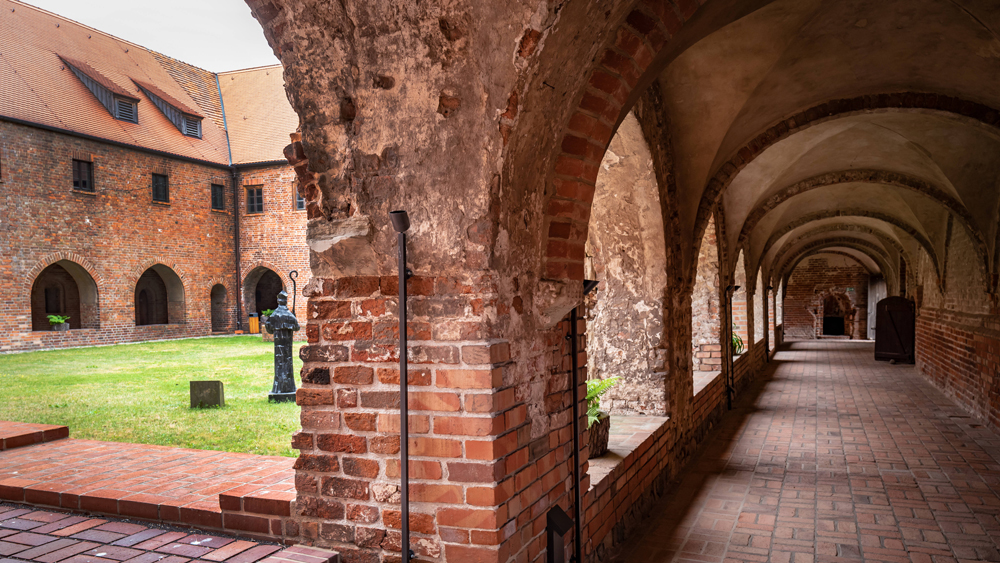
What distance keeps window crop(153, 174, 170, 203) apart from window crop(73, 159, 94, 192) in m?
1.95

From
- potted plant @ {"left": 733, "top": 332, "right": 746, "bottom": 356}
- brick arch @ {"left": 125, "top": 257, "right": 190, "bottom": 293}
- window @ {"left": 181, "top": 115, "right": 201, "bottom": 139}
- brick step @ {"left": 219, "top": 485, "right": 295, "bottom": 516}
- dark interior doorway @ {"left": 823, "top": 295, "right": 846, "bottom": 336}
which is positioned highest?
window @ {"left": 181, "top": 115, "right": 201, "bottom": 139}

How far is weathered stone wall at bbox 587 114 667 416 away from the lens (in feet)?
17.0

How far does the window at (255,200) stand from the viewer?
2228 cm

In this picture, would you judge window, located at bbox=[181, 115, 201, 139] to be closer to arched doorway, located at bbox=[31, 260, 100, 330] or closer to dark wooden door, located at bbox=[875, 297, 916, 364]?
arched doorway, located at bbox=[31, 260, 100, 330]

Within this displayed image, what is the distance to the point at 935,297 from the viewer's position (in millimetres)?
11258

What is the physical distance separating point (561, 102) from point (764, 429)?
641 centimetres

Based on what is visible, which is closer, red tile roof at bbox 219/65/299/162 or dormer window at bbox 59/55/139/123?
dormer window at bbox 59/55/139/123

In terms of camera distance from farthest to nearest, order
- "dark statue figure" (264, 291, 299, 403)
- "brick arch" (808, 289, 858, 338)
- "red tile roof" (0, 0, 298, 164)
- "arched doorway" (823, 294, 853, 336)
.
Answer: "arched doorway" (823, 294, 853, 336), "brick arch" (808, 289, 858, 338), "red tile roof" (0, 0, 298, 164), "dark statue figure" (264, 291, 299, 403)

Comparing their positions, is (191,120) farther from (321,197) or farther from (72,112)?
(321,197)

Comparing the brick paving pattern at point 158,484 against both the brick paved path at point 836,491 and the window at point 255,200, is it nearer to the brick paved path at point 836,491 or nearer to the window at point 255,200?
the brick paved path at point 836,491

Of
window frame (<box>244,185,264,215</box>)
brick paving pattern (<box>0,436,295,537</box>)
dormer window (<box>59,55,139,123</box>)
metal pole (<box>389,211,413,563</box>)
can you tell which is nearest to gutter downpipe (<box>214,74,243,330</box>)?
window frame (<box>244,185,264,215</box>)

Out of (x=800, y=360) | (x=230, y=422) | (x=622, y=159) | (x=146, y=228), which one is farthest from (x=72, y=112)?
(x=800, y=360)

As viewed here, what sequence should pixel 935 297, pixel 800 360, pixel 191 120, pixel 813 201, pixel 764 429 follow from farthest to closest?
pixel 191 120, pixel 800 360, pixel 813 201, pixel 935 297, pixel 764 429

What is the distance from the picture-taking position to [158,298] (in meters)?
22.9
